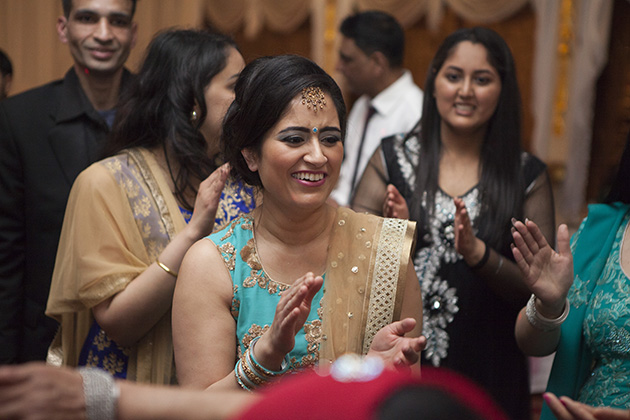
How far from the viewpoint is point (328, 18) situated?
7.27 m

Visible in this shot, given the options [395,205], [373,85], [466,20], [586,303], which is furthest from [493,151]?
[466,20]

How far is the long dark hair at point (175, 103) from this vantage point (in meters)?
2.32

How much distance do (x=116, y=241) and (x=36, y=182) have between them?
0.57 meters

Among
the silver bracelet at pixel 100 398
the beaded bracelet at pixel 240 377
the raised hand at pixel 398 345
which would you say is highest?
the silver bracelet at pixel 100 398

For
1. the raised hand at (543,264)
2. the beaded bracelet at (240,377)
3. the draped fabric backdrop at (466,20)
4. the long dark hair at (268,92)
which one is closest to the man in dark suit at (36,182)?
the long dark hair at (268,92)

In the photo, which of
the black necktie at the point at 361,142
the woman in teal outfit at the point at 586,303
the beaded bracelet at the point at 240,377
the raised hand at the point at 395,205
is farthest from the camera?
the black necktie at the point at 361,142

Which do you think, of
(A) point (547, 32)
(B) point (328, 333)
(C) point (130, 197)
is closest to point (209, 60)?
(C) point (130, 197)

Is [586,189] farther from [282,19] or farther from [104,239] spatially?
[104,239]

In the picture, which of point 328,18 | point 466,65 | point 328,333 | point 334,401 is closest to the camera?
point 334,401

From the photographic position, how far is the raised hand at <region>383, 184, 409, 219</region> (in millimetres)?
2459

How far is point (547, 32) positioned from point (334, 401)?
19.9 feet

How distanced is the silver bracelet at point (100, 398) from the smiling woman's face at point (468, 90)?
189cm

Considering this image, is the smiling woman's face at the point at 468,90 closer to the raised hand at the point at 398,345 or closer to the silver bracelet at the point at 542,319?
the silver bracelet at the point at 542,319

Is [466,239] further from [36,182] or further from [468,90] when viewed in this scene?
[36,182]
